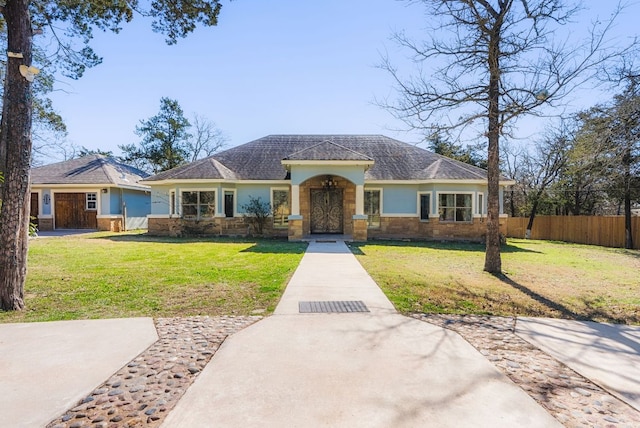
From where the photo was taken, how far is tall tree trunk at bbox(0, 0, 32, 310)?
17.3ft

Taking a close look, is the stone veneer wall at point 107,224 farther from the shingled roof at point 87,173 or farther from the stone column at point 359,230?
the stone column at point 359,230

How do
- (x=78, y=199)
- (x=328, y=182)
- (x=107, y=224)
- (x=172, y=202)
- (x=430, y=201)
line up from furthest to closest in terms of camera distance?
(x=78, y=199)
(x=107, y=224)
(x=172, y=202)
(x=328, y=182)
(x=430, y=201)

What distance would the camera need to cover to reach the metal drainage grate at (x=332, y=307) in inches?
208

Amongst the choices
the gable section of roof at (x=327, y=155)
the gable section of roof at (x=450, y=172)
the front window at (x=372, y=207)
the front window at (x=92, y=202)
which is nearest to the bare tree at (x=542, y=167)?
the gable section of roof at (x=450, y=172)

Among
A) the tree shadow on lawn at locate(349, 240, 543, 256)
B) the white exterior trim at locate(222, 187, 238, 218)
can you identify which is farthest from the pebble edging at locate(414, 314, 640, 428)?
the white exterior trim at locate(222, 187, 238, 218)

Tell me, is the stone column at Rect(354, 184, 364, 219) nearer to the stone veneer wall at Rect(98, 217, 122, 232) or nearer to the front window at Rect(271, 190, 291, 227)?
the front window at Rect(271, 190, 291, 227)

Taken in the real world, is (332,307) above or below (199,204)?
below

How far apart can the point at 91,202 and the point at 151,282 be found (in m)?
17.5

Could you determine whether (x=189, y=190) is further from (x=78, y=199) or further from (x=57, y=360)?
(x=57, y=360)

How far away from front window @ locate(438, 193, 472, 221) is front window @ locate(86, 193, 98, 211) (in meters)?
20.1

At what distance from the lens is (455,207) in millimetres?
16469

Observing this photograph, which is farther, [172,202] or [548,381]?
[172,202]

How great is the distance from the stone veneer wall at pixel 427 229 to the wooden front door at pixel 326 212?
1780 mm

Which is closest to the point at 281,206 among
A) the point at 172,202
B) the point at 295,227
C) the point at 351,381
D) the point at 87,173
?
the point at 295,227
